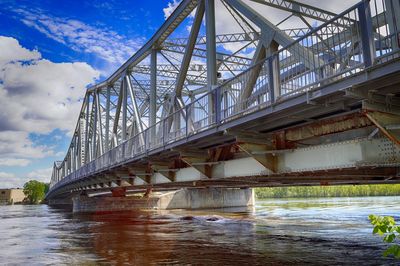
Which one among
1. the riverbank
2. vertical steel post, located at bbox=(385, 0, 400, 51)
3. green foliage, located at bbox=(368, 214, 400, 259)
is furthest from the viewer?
the riverbank

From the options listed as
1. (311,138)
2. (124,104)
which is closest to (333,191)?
(124,104)

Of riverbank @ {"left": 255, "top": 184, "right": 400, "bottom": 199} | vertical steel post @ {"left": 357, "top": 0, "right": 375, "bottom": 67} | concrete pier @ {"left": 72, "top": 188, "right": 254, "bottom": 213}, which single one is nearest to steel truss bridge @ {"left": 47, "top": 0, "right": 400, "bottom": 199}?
vertical steel post @ {"left": 357, "top": 0, "right": 375, "bottom": 67}

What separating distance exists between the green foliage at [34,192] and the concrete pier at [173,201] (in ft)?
400

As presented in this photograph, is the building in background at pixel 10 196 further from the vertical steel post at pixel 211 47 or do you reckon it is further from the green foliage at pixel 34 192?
the vertical steel post at pixel 211 47

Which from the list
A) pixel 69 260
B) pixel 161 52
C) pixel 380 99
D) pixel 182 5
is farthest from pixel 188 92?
pixel 380 99

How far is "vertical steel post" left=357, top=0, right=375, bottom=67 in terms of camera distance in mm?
7062

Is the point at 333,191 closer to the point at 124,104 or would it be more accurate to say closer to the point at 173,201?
the point at 173,201

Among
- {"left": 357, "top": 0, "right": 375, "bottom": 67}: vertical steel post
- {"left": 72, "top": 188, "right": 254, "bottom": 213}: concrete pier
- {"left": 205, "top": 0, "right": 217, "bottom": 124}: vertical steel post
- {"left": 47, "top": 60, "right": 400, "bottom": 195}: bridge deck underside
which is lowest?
{"left": 72, "top": 188, "right": 254, "bottom": 213}: concrete pier

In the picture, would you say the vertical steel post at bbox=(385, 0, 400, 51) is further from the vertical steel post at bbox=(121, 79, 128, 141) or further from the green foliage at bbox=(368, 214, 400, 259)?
the vertical steel post at bbox=(121, 79, 128, 141)

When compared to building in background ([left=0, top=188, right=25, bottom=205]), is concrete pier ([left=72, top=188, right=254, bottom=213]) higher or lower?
lower

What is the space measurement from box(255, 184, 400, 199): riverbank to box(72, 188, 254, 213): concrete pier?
42.4m

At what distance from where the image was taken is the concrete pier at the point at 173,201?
51969 mm

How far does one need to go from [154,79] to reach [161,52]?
2.99 m

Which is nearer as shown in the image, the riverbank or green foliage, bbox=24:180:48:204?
the riverbank
